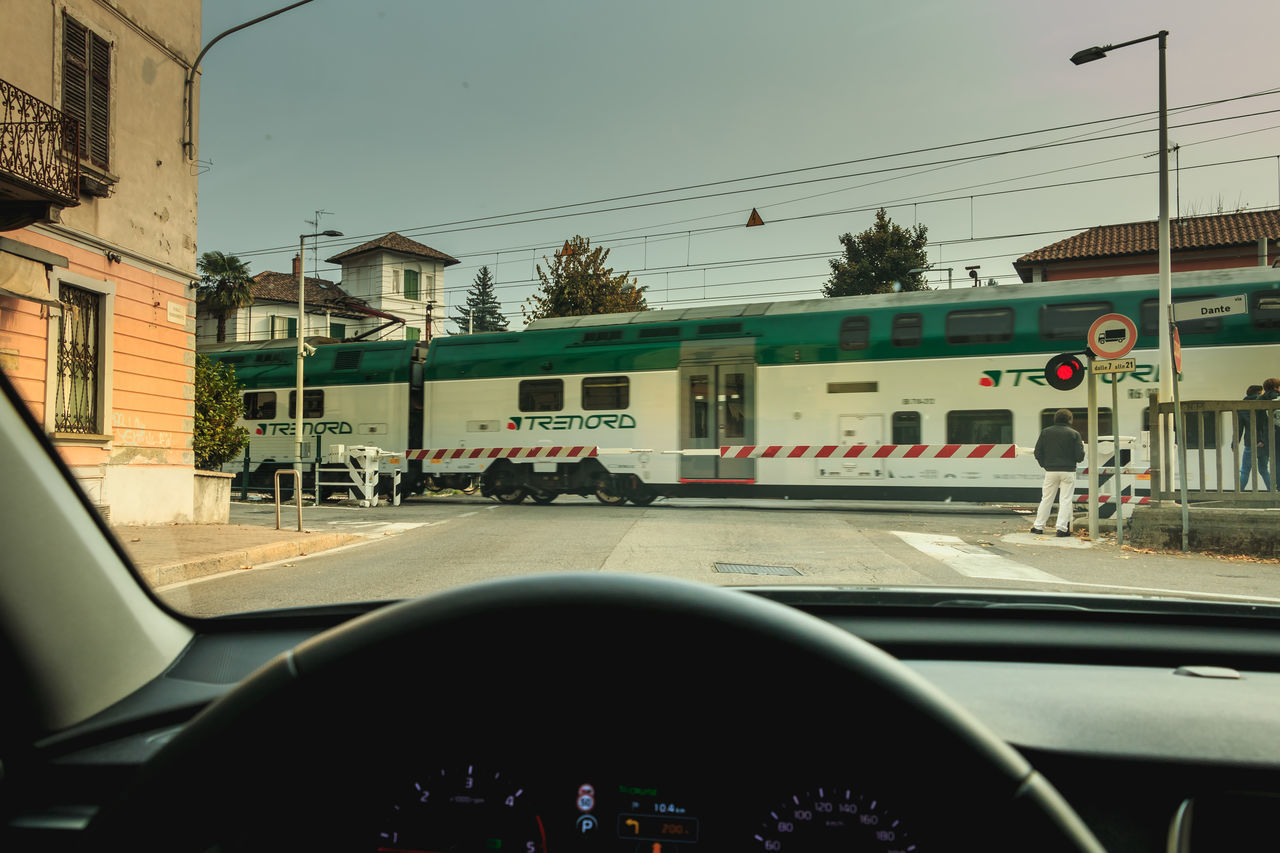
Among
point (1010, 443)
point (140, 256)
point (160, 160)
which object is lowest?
point (1010, 443)

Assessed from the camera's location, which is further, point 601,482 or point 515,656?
point 601,482

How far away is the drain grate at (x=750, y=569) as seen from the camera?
6.21m

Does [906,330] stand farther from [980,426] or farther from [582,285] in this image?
[582,285]

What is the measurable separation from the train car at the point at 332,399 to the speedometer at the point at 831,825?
58.1 ft

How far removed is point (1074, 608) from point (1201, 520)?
24.1 ft

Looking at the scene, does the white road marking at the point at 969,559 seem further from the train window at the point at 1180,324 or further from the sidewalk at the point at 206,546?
the train window at the point at 1180,324

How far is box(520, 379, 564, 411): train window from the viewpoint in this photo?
17.4 meters

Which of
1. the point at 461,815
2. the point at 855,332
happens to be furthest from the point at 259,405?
the point at 461,815

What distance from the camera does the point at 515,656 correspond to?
1.03 m

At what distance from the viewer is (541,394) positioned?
17.5 meters

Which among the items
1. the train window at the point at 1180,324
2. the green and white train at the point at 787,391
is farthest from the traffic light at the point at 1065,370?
the train window at the point at 1180,324

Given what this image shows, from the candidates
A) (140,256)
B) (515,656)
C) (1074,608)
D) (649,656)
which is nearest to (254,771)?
(515,656)

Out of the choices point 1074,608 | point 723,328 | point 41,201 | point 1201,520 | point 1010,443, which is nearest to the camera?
point 1074,608

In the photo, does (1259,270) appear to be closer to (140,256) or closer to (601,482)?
(601,482)
